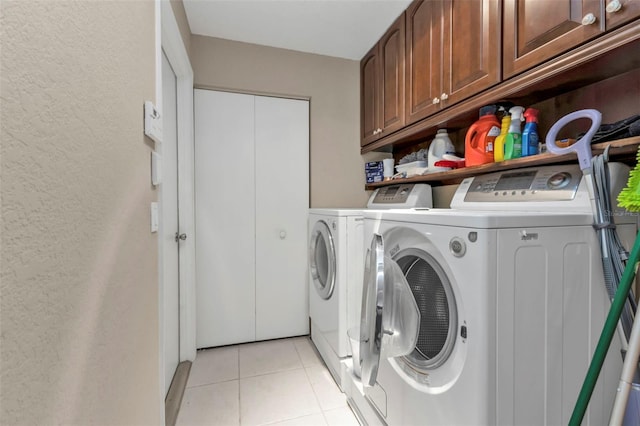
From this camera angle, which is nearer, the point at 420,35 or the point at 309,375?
the point at 420,35

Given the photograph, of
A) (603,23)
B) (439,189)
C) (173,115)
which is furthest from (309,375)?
(603,23)

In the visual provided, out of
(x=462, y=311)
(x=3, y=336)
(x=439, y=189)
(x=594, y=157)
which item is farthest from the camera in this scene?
(x=439, y=189)

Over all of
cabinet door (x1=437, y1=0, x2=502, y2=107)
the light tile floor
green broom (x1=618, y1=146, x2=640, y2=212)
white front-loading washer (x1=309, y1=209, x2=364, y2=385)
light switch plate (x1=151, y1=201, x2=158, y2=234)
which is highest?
cabinet door (x1=437, y1=0, x2=502, y2=107)

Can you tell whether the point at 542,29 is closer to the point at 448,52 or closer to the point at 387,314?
the point at 448,52

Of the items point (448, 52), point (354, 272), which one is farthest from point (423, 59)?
point (354, 272)

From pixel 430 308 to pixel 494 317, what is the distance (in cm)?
29

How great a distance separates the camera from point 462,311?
32.8 inches

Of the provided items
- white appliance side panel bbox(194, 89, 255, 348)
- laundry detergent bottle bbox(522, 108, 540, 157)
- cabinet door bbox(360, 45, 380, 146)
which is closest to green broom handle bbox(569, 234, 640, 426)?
laundry detergent bottle bbox(522, 108, 540, 157)

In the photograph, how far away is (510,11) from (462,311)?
4.07 feet

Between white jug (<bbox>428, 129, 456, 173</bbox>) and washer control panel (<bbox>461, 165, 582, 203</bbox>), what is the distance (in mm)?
319

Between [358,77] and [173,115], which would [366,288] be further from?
[358,77]

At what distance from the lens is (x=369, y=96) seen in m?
2.38

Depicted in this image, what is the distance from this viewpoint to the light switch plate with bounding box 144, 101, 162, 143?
102cm

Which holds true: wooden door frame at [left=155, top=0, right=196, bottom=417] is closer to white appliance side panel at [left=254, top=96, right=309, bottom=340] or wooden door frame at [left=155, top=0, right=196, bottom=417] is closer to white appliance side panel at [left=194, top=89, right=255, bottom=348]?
white appliance side panel at [left=194, top=89, right=255, bottom=348]
